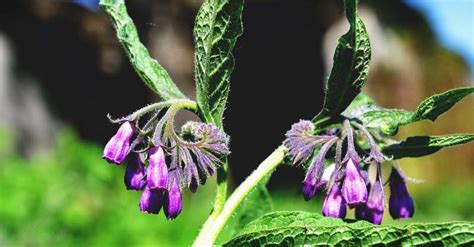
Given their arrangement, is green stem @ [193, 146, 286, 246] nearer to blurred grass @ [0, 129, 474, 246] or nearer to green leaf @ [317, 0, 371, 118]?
green leaf @ [317, 0, 371, 118]

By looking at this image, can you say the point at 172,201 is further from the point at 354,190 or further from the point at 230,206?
the point at 354,190

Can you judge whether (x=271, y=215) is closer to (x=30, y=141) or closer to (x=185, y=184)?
(x=185, y=184)

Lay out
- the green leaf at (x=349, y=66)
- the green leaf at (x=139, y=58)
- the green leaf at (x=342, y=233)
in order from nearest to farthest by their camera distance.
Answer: the green leaf at (x=342, y=233) < the green leaf at (x=349, y=66) < the green leaf at (x=139, y=58)

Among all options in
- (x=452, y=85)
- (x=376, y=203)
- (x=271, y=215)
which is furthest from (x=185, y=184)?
(x=452, y=85)

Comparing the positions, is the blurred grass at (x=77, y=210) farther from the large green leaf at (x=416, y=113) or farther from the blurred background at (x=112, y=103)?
the large green leaf at (x=416, y=113)

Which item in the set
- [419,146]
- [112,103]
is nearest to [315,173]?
[419,146]

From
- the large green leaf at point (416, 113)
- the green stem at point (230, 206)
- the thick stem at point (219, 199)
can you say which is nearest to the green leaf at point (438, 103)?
the large green leaf at point (416, 113)

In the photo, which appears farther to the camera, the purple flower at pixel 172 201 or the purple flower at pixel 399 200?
the purple flower at pixel 399 200
